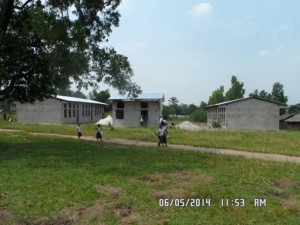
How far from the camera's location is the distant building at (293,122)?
1844 inches

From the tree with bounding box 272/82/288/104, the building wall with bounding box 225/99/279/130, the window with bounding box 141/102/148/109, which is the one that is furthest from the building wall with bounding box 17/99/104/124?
the tree with bounding box 272/82/288/104

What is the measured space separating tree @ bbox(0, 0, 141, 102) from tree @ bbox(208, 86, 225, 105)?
2339 inches

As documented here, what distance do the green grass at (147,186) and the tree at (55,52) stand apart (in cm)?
424

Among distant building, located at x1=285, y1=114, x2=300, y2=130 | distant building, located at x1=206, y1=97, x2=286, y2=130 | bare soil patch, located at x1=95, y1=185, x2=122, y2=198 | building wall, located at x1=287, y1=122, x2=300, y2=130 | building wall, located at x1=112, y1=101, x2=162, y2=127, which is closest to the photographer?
bare soil patch, located at x1=95, y1=185, x2=122, y2=198

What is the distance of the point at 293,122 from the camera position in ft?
157

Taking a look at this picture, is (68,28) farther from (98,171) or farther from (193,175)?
(193,175)

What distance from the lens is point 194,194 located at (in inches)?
338

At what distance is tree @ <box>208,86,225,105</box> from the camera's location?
7788cm

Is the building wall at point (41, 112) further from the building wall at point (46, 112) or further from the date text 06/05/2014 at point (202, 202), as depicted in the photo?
the date text 06/05/2014 at point (202, 202)

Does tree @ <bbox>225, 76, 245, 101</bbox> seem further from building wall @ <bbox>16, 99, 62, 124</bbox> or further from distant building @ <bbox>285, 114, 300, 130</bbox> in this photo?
building wall @ <bbox>16, 99, 62, 124</bbox>

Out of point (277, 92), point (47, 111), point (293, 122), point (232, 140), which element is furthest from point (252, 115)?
point (277, 92)

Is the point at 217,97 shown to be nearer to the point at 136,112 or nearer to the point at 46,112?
the point at 136,112

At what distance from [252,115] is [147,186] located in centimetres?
3295

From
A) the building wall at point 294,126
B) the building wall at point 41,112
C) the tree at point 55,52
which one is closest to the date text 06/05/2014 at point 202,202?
the tree at point 55,52
